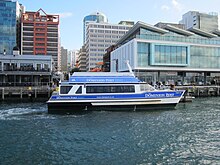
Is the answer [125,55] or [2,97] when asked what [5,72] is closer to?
[2,97]

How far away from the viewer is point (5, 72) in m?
50.5

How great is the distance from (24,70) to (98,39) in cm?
9645

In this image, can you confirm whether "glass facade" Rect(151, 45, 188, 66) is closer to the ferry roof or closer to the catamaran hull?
the ferry roof

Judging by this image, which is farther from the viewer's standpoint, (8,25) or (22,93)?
(8,25)

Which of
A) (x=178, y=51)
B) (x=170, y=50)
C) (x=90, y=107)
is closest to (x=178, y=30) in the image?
(x=178, y=51)

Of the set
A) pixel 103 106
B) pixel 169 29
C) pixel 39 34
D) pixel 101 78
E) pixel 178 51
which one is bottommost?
pixel 103 106

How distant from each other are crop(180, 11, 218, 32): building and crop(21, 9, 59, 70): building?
94.4 metres

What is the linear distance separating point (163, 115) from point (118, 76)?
865 centimetres

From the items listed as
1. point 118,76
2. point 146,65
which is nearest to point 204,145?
point 118,76

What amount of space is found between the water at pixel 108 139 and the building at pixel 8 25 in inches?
4302

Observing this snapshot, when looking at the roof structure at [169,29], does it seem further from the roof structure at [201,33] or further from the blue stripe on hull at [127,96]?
the blue stripe on hull at [127,96]

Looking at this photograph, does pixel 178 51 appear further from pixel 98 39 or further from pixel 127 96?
pixel 98 39

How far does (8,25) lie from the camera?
123375mm

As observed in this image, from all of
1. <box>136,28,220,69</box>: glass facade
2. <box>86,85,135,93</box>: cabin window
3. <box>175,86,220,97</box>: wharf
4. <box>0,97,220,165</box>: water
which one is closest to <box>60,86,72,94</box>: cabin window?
<box>86,85,135,93</box>: cabin window
